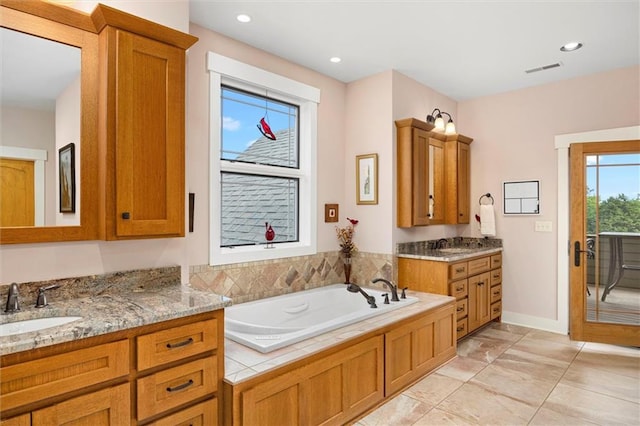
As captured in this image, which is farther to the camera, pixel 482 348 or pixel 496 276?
pixel 496 276

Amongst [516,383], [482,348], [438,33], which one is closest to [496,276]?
[482,348]

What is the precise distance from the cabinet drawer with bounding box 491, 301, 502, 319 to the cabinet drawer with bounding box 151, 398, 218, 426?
3.52m

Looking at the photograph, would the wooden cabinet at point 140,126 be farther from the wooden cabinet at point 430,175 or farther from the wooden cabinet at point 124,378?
the wooden cabinet at point 430,175

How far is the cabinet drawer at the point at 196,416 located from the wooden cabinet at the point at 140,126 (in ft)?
2.96

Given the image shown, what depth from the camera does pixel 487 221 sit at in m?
4.55

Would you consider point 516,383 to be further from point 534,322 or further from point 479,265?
point 534,322

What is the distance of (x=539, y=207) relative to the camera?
169 inches

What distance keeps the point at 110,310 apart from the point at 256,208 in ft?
6.18

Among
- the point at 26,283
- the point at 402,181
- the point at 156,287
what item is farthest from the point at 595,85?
the point at 26,283

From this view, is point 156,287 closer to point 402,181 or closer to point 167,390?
point 167,390

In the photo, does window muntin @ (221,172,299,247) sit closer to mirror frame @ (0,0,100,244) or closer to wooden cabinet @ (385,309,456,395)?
mirror frame @ (0,0,100,244)

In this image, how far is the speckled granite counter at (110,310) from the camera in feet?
4.43

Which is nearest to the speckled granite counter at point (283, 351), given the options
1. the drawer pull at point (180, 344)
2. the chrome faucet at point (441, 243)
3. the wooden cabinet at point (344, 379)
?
the wooden cabinet at point (344, 379)

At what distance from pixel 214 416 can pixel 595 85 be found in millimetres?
4629
